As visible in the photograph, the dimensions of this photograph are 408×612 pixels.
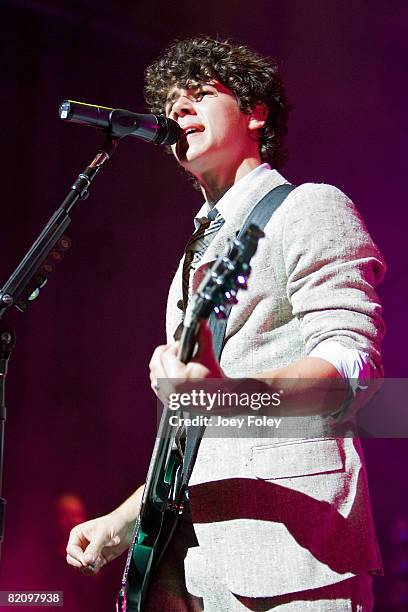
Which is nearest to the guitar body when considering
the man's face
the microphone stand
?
the microphone stand

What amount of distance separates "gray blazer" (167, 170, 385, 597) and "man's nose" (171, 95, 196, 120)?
51 centimetres

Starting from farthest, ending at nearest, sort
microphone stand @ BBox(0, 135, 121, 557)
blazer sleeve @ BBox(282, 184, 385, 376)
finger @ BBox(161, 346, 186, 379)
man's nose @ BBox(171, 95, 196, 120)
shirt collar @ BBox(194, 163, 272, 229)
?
man's nose @ BBox(171, 95, 196, 120) < shirt collar @ BBox(194, 163, 272, 229) < microphone stand @ BBox(0, 135, 121, 557) < blazer sleeve @ BBox(282, 184, 385, 376) < finger @ BBox(161, 346, 186, 379)

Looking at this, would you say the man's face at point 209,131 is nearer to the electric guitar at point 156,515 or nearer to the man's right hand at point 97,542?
the electric guitar at point 156,515

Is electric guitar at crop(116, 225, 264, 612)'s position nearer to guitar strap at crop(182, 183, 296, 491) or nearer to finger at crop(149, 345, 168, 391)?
guitar strap at crop(182, 183, 296, 491)

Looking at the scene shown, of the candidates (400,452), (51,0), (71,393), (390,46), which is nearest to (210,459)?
(400,452)

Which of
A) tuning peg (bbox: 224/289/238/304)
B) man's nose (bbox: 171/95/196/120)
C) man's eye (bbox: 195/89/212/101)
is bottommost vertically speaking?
tuning peg (bbox: 224/289/238/304)

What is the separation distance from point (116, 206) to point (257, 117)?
1.47 m

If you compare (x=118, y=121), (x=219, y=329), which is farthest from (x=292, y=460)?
(x=118, y=121)

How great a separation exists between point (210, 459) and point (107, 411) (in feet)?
5.88

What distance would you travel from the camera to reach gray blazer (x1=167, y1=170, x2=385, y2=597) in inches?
51.2

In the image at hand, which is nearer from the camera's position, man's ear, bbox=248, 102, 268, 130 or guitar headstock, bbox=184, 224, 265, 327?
guitar headstock, bbox=184, 224, 265, 327

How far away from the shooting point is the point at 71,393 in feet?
10.5

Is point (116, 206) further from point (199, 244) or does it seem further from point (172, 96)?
point (199, 244)

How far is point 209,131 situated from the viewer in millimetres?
1817
